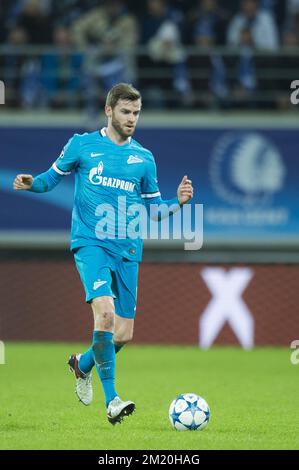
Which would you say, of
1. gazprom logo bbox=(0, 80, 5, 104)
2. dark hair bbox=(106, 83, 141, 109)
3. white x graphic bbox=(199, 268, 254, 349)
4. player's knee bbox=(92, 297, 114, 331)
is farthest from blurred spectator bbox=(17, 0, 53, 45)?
player's knee bbox=(92, 297, 114, 331)

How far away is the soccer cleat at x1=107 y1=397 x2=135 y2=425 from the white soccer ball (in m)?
0.34

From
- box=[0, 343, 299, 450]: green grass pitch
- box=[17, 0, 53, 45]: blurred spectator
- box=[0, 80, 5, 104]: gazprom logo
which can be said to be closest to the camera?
box=[0, 343, 299, 450]: green grass pitch

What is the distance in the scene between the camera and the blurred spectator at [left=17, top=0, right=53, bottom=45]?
612 inches

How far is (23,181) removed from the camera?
7.59 metres

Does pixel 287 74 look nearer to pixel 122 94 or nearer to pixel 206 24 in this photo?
pixel 206 24

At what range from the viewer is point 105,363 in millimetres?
7266

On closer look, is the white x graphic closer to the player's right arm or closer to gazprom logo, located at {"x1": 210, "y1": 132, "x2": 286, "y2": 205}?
gazprom logo, located at {"x1": 210, "y1": 132, "x2": 286, "y2": 205}

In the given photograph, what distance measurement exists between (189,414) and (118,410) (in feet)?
1.59

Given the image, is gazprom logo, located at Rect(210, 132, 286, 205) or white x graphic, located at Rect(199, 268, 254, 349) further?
gazprom logo, located at Rect(210, 132, 286, 205)

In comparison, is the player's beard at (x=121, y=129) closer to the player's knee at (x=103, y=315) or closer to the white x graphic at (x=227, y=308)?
the player's knee at (x=103, y=315)

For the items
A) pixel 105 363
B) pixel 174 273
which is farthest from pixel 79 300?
pixel 105 363

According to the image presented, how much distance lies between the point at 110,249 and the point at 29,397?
2.31 m

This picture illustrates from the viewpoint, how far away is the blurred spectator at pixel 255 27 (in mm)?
15602

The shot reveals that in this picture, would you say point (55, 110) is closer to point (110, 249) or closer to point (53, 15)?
point (53, 15)
